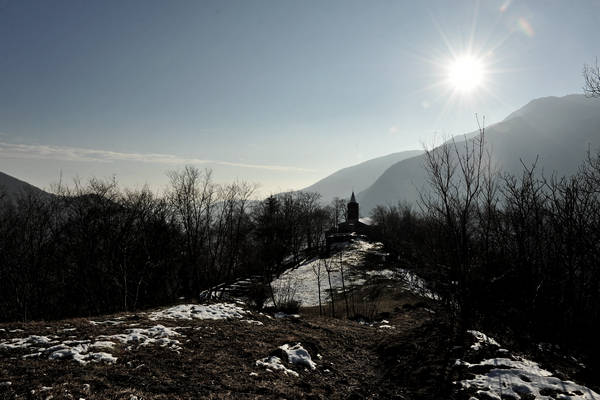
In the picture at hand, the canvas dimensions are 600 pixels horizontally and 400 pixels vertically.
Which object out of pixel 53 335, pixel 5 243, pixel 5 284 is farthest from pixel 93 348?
pixel 5 284

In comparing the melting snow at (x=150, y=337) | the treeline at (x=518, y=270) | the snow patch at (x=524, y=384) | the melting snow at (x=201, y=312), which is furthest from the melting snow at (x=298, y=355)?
the treeline at (x=518, y=270)

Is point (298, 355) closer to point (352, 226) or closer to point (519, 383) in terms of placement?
point (519, 383)

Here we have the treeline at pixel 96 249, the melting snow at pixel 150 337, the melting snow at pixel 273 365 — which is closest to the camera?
the melting snow at pixel 273 365

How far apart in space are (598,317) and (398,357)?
8.65 metres

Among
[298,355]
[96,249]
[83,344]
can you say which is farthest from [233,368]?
[96,249]

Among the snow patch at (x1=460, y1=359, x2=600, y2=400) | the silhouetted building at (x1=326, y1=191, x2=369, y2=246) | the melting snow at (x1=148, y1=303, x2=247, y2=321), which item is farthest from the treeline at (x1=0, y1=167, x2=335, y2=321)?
the silhouetted building at (x1=326, y1=191, x2=369, y2=246)

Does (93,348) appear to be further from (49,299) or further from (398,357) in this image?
(49,299)

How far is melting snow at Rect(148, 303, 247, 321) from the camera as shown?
35.8ft

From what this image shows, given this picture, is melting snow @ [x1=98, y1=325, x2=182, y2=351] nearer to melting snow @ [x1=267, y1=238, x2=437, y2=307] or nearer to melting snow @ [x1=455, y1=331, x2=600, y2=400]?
melting snow @ [x1=455, y1=331, x2=600, y2=400]

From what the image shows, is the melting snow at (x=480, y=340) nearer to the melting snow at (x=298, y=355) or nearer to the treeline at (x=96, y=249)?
the melting snow at (x=298, y=355)

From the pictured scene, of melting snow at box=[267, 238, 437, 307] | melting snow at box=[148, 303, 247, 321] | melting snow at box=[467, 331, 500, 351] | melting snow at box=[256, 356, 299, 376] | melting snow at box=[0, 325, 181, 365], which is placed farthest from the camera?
melting snow at box=[267, 238, 437, 307]

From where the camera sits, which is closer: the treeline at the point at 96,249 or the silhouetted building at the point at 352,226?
the treeline at the point at 96,249

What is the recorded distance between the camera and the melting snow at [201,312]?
429 inches

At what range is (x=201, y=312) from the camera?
11.9 metres
